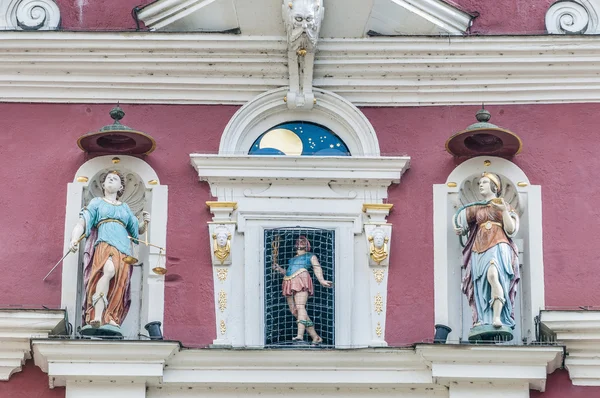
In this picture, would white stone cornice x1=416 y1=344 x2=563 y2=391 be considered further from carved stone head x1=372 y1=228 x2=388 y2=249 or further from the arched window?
the arched window

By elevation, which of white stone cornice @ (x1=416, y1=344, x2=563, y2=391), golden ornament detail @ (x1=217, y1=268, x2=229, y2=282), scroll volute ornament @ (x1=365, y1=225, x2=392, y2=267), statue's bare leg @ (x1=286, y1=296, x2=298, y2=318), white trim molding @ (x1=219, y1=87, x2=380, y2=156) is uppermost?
white trim molding @ (x1=219, y1=87, x2=380, y2=156)

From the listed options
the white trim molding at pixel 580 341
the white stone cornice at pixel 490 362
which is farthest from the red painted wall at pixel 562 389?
the white stone cornice at pixel 490 362

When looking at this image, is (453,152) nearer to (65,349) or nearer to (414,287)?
(414,287)

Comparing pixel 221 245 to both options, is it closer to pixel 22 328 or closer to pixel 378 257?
pixel 378 257

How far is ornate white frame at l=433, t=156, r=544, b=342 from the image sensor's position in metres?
16.4

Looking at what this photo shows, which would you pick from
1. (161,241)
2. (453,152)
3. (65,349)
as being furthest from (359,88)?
(65,349)

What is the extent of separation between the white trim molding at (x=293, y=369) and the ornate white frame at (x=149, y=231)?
547 millimetres

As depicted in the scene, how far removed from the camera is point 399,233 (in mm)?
16609

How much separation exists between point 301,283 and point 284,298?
0.19 metres

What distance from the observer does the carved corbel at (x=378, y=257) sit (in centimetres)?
1634

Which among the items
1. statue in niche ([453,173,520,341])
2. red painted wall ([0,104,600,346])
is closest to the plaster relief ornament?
red painted wall ([0,104,600,346])

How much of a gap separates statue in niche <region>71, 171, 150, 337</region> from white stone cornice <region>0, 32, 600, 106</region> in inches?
38.3

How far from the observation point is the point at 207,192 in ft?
54.9

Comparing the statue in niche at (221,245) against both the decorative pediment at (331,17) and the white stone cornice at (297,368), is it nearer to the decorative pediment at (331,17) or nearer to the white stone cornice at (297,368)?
the white stone cornice at (297,368)
